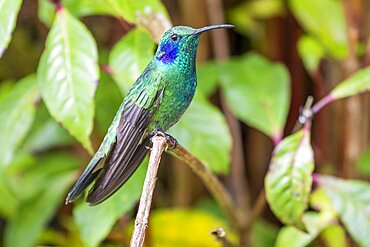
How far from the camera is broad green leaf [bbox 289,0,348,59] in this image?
1984 millimetres

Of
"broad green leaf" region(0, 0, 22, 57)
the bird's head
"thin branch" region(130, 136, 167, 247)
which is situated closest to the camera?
"thin branch" region(130, 136, 167, 247)

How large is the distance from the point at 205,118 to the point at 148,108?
1.48 feet

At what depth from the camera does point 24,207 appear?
203 cm

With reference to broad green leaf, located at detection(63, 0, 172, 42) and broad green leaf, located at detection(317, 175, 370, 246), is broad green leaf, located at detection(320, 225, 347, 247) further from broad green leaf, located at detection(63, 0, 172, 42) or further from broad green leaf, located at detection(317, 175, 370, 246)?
broad green leaf, located at detection(63, 0, 172, 42)

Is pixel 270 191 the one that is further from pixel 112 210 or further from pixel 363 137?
pixel 363 137

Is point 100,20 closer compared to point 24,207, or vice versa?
point 24,207

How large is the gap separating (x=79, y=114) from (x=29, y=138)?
966mm

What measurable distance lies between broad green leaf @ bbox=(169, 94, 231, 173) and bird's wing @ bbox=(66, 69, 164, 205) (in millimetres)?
416

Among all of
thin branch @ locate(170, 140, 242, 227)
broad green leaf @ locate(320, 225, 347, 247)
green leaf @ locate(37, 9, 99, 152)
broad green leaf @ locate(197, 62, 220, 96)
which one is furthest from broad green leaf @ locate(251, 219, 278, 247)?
green leaf @ locate(37, 9, 99, 152)

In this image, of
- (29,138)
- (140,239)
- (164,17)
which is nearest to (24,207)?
(29,138)

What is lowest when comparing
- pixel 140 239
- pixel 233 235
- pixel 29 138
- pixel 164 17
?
pixel 233 235

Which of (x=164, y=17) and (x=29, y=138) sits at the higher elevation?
(x=164, y=17)

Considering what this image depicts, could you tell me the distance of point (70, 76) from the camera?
1.29 m

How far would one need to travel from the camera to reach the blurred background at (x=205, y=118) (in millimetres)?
1550
